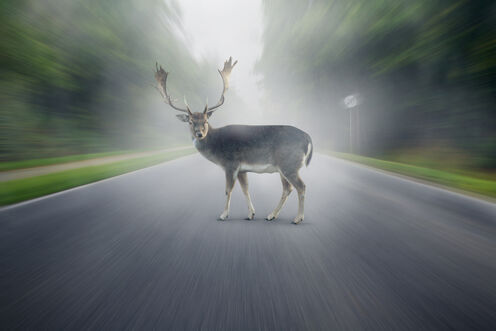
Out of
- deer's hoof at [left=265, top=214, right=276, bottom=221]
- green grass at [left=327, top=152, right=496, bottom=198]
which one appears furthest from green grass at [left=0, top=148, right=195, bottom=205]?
green grass at [left=327, top=152, right=496, bottom=198]

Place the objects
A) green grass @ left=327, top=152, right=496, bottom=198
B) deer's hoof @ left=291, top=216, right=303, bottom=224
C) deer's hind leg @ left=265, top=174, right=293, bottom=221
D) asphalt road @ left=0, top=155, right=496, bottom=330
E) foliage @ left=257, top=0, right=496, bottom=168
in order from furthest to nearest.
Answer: foliage @ left=257, top=0, right=496, bottom=168, green grass @ left=327, top=152, right=496, bottom=198, deer's hind leg @ left=265, top=174, right=293, bottom=221, deer's hoof @ left=291, top=216, right=303, bottom=224, asphalt road @ left=0, top=155, right=496, bottom=330

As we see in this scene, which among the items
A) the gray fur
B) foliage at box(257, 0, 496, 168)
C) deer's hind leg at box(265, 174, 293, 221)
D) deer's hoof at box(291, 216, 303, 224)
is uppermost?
foliage at box(257, 0, 496, 168)

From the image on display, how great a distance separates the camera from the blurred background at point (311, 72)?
316 inches

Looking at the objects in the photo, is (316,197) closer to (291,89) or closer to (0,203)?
(0,203)

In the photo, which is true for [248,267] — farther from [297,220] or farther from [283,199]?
[283,199]

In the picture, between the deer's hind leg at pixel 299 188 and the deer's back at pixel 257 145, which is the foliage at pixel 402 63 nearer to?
the deer's back at pixel 257 145

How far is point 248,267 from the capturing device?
98.4 inches

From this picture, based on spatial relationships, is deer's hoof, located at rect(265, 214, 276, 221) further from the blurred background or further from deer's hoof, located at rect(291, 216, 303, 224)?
the blurred background

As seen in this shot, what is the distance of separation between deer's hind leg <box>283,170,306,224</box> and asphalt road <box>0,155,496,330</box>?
7.9 inches

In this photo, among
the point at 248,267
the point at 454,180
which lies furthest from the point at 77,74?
the point at 454,180

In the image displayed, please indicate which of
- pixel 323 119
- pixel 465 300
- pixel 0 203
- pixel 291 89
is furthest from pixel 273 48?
pixel 465 300

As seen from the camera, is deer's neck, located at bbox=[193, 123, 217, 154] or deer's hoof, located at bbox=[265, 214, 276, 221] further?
deer's neck, located at bbox=[193, 123, 217, 154]

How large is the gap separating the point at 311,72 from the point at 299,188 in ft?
45.9

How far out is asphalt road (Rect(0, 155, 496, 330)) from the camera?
1783 millimetres
